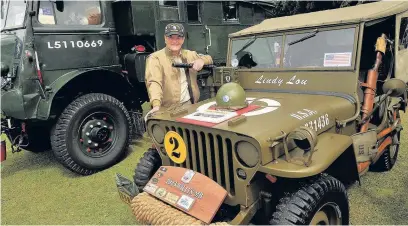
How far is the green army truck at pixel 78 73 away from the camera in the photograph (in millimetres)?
4094

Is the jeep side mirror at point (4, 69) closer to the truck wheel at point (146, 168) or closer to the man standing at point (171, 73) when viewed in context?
the man standing at point (171, 73)

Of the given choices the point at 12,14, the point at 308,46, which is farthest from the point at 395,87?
the point at 12,14

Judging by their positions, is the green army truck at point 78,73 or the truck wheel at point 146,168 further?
the green army truck at point 78,73

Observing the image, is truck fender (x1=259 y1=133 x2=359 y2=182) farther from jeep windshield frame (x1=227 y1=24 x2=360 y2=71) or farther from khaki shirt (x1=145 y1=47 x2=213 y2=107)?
khaki shirt (x1=145 y1=47 x2=213 y2=107)

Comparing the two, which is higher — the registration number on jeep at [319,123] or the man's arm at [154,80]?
the man's arm at [154,80]

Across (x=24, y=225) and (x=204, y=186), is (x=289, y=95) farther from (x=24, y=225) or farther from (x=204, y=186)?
(x=24, y=225)

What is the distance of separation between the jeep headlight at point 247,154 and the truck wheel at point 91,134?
2806 millimetres

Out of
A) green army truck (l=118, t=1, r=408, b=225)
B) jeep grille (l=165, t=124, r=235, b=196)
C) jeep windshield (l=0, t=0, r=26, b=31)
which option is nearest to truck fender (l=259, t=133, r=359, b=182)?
green army truck (l=118, t=1, r=408, b=225)

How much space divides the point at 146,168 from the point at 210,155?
0.79 metres

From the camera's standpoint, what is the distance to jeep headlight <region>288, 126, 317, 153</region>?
74.7 inches

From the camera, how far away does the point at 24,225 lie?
10.7 feet

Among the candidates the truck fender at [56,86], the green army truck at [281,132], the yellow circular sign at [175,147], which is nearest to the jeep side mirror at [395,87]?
the green army truck at [281,132]

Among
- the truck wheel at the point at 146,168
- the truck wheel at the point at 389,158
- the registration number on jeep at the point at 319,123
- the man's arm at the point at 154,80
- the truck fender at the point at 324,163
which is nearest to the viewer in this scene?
the truck fender at the point at 324,163

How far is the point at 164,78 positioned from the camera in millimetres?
3252
